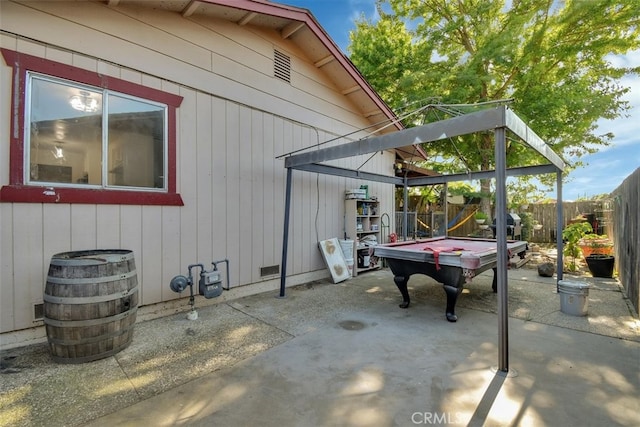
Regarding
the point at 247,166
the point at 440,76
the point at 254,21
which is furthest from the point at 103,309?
the point at 440,76

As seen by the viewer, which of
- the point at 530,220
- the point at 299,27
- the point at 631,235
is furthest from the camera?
the point at 530,220

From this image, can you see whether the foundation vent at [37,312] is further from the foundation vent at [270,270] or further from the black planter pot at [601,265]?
the black planter pot at [601,265]

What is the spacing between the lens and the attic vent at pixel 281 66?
209 inches

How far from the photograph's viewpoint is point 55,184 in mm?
3068

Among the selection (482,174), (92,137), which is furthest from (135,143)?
(482,174)

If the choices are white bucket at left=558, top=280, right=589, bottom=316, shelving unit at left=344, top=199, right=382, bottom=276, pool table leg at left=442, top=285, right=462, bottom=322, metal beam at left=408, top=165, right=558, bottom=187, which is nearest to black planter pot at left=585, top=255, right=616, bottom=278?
metal beam at left=408, top=165, right=558, bottom=187

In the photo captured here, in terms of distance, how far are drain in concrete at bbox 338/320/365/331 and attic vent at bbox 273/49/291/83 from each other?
421 centimetres

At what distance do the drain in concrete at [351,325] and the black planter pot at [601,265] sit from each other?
5545mm


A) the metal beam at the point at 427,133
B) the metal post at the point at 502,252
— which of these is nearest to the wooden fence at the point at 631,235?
the metal post at the point at 502,252

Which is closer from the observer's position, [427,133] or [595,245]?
[427,133]

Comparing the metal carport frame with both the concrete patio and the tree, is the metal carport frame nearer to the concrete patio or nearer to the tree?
the concrete patio

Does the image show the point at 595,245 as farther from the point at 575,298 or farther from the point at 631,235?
the point at 575,298

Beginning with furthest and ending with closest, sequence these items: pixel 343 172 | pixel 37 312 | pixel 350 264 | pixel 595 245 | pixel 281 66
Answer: pixel 595 245
pixel 350 264
pixel 343 172
pixel 281 66
pixel 37 312

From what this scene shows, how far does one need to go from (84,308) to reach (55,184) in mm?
1433
